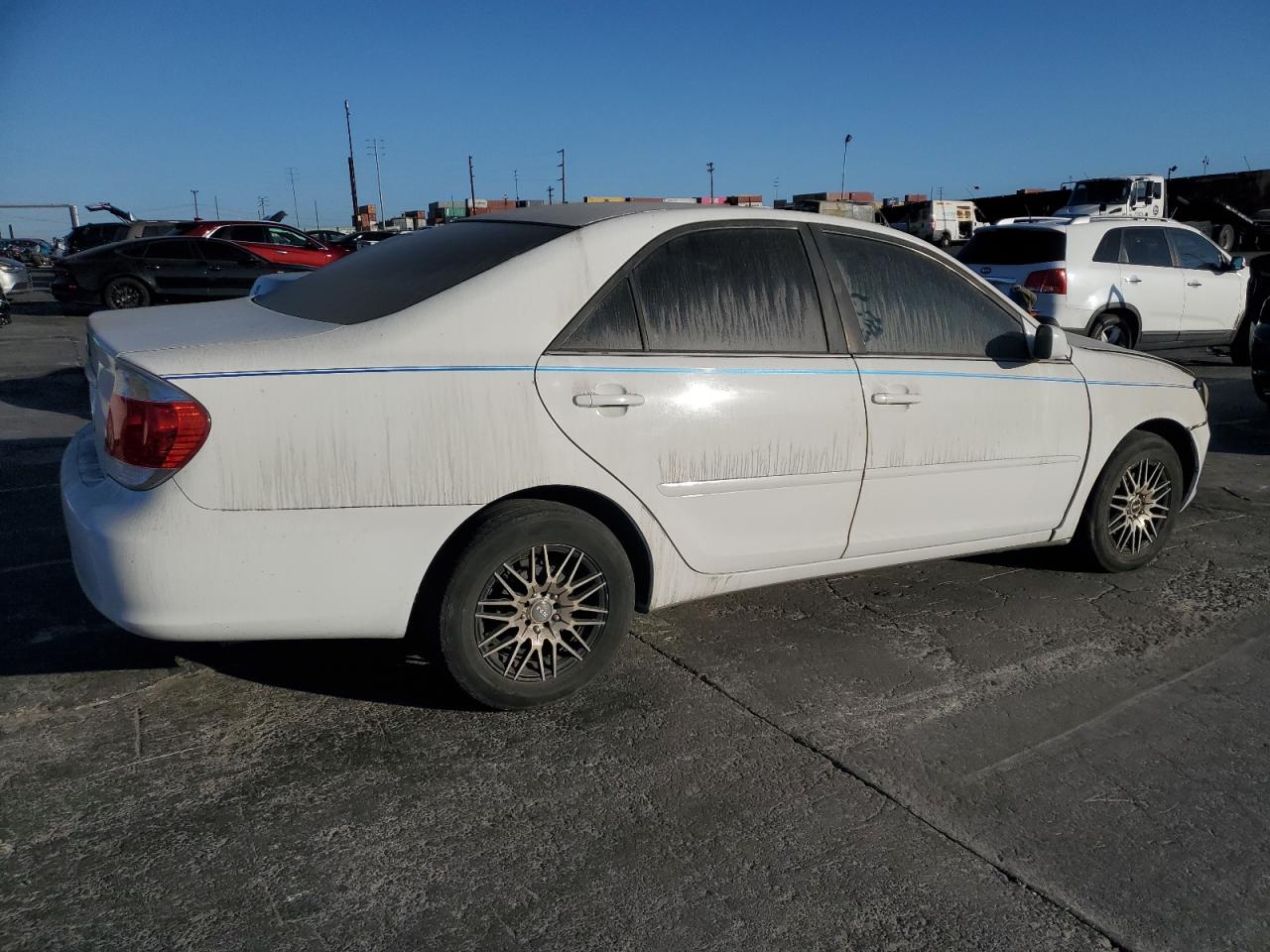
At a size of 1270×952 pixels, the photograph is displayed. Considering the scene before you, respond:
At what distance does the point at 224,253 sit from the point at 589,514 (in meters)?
16.9

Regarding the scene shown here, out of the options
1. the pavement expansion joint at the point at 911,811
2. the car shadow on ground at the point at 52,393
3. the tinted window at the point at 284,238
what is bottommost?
the pavement expansion joint at the point at 911,811

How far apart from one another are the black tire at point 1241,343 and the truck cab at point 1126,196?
14.1m

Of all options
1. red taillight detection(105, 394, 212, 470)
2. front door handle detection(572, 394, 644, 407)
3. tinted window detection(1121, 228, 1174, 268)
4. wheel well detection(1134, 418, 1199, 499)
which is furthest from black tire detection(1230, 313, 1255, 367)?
A: red taillight detection(105, 394, 212, 470)

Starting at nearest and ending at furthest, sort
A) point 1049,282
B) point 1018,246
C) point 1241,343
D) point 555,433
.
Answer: point 555,433, point 1049,282, point 1018,246, point 1241,343

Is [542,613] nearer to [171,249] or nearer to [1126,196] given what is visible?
[171,249]

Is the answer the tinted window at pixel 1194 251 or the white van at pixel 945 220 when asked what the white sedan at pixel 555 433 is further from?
the white van at pixel 945 220

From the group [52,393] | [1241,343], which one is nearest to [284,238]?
[52,393]

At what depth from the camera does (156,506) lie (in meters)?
2.92

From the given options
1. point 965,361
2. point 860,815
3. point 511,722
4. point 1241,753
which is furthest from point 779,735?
point 965,361

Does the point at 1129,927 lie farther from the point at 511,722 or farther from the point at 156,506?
the point at 156,506

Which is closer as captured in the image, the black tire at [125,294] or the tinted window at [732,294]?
the tinted window at [732,294]

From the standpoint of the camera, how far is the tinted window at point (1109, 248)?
1105 cm

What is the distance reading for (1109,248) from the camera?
1117 centimetres

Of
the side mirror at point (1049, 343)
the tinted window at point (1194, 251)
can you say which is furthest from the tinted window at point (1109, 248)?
the side mirror at point (1049, 343)
